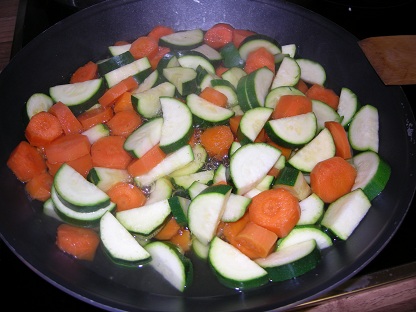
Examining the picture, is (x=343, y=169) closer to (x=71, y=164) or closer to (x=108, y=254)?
(x=108, y=254)

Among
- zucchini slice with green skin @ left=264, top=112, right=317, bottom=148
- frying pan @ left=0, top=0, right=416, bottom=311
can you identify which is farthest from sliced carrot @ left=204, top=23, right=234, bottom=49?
zucchini slice with green skin @ left=264, top=112, right=317, bottom=148

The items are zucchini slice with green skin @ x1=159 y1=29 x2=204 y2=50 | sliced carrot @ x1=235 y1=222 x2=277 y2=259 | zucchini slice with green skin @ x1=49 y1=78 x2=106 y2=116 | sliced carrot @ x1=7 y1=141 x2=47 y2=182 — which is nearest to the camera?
sliced carrot @ x1=235 y1=222 x2=277 y2=259

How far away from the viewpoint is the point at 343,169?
1896 mm

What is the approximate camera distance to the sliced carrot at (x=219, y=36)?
248cm

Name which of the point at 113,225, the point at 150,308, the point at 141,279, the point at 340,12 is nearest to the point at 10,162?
the point at 113,225

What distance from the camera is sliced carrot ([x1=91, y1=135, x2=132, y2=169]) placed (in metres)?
1.96

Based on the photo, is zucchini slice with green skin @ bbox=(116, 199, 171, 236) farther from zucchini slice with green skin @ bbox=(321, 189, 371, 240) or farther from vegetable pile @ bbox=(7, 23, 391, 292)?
zucchini slice with green skin @ bbox=(321, 189, 371, 240)

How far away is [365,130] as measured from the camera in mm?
2066

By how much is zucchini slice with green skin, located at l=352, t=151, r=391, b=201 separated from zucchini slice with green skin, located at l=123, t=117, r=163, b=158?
0.85 m

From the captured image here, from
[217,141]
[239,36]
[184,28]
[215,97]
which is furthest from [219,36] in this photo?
[217,141]

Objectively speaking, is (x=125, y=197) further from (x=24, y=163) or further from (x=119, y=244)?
(x=24, y=163)

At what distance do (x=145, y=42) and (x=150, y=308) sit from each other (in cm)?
139

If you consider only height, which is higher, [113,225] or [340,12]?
[340,12]

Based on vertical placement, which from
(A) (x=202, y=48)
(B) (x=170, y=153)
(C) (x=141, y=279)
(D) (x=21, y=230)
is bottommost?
(C) (x=141, y=279)
